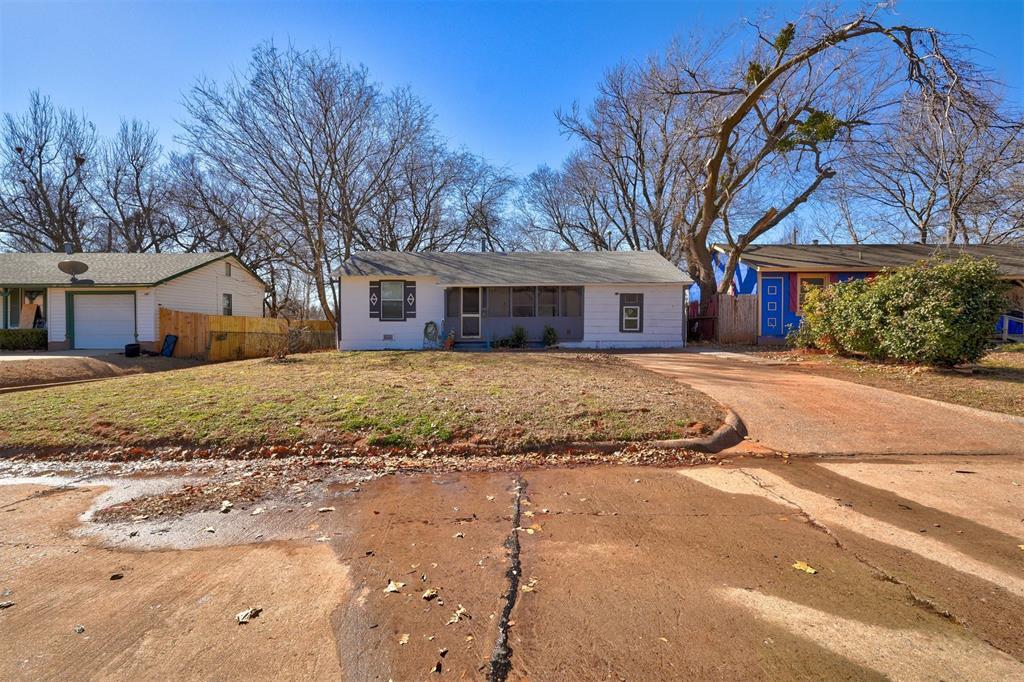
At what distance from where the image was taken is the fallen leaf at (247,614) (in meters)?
2.45

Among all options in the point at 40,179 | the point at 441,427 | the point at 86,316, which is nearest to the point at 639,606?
the point at 441,427

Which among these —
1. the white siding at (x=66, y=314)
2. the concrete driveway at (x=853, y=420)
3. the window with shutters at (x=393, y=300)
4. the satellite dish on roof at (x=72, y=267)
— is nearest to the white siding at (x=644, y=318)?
the window with shutters at (x=393, y=300)

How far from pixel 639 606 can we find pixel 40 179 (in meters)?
41.2

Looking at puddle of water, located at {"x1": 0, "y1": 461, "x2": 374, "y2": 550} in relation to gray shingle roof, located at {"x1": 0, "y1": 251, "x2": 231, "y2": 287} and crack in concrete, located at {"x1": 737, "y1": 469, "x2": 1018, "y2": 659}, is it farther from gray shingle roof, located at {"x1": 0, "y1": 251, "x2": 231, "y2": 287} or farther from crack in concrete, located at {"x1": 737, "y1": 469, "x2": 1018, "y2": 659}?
gray shingle roof, located at {"x1": 0, "y1": 251, "x2": 231, "y2": 287}

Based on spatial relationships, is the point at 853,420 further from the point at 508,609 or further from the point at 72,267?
the point at 72,267

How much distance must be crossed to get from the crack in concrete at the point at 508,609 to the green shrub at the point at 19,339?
23.0 m

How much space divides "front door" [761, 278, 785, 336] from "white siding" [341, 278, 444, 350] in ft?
41.8

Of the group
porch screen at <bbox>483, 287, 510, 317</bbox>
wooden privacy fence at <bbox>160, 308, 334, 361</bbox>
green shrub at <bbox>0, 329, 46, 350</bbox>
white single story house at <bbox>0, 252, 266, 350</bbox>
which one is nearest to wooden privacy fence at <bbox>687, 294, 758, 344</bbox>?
porch screen at <bbox>483, 287, 510, 317</bbox>

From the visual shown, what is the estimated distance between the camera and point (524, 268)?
19188 millimetres

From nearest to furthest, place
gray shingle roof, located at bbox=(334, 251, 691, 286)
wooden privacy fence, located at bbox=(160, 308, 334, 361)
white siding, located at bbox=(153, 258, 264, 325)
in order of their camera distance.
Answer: wooden privacy fence, located at bbox=(160, 308, 334, 361), gray shingle roof, located at bbox=(334, 251, 691, 286), white siding, located at bbox=(153, 258, 264, 325)

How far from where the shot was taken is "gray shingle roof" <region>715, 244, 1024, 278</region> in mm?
19078

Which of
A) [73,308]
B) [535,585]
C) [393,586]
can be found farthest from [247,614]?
[73,308]

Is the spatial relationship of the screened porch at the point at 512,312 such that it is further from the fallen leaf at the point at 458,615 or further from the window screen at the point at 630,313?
the fallen leaf at the point at 458,615

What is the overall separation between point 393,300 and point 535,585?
1603cm
